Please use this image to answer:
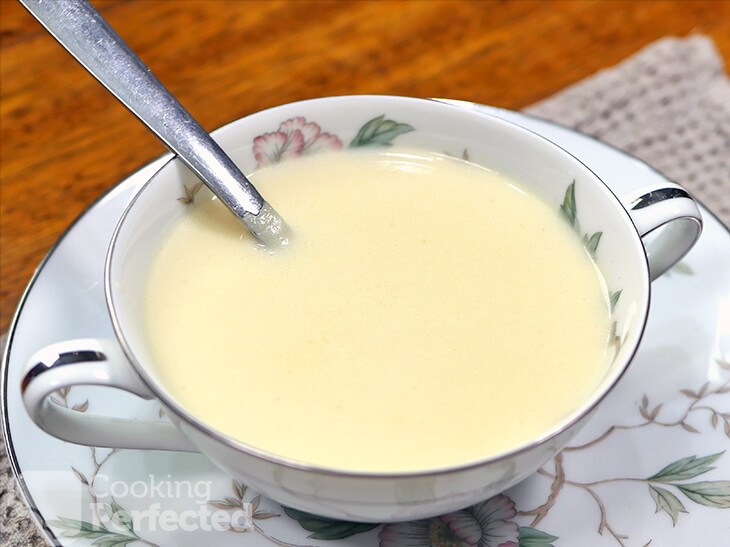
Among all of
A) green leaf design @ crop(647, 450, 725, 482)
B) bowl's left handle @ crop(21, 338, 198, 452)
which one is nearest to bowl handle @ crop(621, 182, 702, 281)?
green leaf design @ crop(647, 450, 725, 482)

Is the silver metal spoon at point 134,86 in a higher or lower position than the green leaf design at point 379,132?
higher

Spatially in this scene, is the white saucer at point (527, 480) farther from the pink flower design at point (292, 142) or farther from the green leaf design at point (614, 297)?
the pink flower design at point (292, 142)

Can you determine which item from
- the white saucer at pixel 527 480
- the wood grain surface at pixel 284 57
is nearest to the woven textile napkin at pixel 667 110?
the wood grain surface at pixel 284 57

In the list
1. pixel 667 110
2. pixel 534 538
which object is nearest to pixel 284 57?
pixel 667 110

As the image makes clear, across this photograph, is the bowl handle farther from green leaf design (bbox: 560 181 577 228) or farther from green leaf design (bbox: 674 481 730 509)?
green leaf design (bbox: 674 481 730 509)

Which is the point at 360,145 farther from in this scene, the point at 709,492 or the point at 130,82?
the point at 709,492
